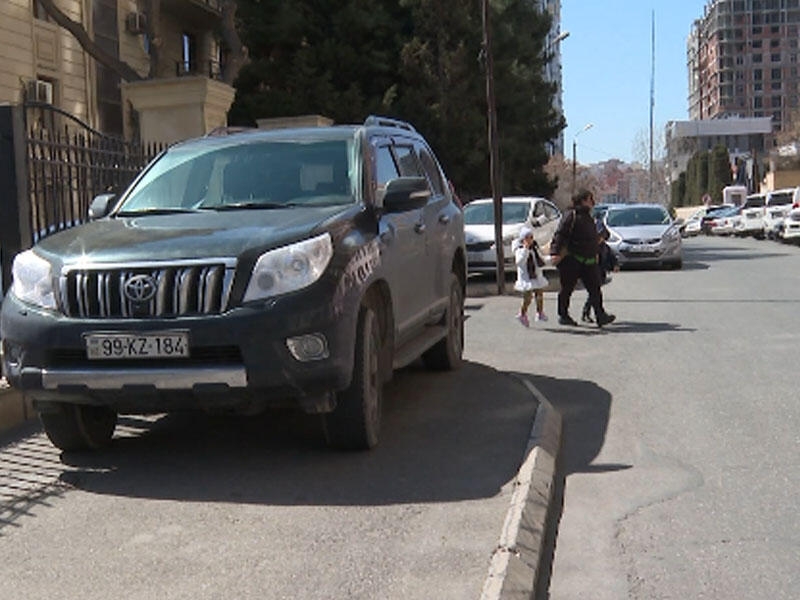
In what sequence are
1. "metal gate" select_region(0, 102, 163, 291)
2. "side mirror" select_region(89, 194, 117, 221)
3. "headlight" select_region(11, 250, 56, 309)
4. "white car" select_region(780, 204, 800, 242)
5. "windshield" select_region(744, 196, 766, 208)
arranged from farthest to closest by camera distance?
"windshield" select_region(744, 196, 766, 208) → "white car" select_region(780, 204, 800, 242) → "metal gate" select_region(0, 102, 163, 291) → "side mirror" select_region(89, 194, 117, 221) → "headlight" select_region(11, 250, 56, 309)

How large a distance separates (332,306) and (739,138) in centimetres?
15361

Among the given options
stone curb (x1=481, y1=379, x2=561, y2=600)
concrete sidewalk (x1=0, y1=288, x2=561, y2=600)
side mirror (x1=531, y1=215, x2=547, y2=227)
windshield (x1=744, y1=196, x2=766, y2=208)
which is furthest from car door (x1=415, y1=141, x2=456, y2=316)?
windshield (x1=744, y1=196, x2=766, y2=208)

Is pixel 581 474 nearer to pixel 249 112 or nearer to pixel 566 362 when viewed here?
pixel 566 362

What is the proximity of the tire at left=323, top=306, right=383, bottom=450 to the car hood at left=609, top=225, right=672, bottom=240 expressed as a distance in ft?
57.0

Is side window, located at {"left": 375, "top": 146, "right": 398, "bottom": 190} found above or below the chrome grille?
above

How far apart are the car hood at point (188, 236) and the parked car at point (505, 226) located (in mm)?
12160

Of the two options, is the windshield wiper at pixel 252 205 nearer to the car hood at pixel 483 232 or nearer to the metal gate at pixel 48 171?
the metal gate at pixel 48 171

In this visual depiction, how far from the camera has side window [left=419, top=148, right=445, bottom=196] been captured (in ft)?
27.3

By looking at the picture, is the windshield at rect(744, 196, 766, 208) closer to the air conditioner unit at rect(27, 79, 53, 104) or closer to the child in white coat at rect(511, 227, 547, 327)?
the air conditioner unit at rect(27, 79, 53, 104)

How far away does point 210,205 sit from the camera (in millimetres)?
6355

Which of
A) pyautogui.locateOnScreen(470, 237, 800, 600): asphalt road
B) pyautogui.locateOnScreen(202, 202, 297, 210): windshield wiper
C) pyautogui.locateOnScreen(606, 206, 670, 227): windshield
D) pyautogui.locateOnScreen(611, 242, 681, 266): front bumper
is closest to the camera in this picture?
pyautogui.locateOnScreen(470, 237, 800, 600): asphalt road

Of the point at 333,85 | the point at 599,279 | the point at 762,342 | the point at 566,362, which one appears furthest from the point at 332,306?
the point at 333,85

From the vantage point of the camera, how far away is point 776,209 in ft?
122

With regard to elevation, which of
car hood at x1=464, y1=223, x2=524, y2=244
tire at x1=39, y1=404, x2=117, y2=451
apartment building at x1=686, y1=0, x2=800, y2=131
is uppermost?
apartment building at x1=686, y1=0, x2=800, y2=131
